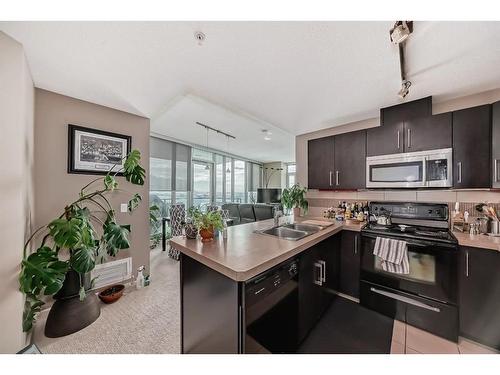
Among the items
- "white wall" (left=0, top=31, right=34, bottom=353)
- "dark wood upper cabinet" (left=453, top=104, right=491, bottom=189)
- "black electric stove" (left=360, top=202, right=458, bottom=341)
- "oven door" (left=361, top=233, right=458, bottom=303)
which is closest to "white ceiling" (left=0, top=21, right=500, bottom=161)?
"white wall" (left=0, top=31, right=34, bottom=353)

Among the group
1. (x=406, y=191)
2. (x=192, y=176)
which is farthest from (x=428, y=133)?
(x=192, y=176)

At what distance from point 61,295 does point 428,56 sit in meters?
3.67

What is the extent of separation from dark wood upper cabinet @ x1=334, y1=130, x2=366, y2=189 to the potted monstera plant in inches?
98.9

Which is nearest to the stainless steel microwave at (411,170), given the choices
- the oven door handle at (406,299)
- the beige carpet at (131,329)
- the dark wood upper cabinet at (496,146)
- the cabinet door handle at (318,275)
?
the dark wood upper cabinet at (496,146)

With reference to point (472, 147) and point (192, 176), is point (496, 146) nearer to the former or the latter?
point (472, 147)

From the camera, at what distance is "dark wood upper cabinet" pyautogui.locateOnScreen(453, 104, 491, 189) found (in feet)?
5.36

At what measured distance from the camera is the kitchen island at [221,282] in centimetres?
A: 95

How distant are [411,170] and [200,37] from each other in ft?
7.73

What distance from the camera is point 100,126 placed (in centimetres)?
218

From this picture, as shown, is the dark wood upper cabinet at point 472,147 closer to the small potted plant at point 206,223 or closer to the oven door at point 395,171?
the oven door at point 395,171

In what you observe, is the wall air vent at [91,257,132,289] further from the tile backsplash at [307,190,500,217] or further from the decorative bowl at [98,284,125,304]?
the tile backsplash at [307,190,500,217]

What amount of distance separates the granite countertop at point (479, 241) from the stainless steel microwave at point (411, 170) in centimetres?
49
